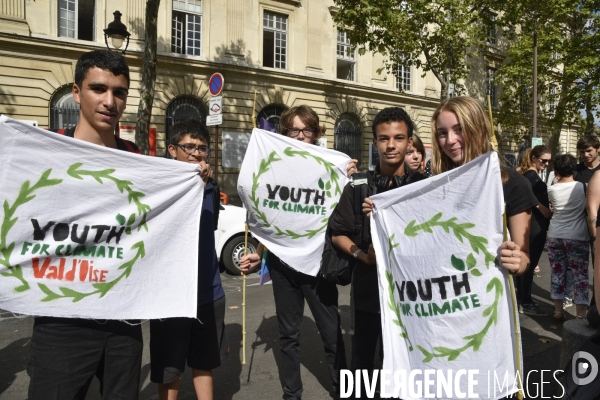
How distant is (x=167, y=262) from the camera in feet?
7.83

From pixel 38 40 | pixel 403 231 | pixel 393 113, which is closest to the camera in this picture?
pixel 403 231

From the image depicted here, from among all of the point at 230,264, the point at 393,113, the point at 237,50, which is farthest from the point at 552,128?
the point at 393,113

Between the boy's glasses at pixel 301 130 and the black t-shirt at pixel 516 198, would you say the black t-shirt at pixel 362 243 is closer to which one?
the black t-shirt at pixel 516 198

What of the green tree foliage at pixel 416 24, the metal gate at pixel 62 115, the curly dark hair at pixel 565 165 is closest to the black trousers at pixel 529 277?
the curly dark hair at pixel 565 165

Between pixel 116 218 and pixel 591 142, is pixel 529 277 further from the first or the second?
pixel 116 218

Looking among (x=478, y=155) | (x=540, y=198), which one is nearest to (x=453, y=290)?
(x=478, y=155)

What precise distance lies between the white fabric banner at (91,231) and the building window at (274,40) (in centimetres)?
1903

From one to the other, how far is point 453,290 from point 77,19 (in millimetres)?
17407

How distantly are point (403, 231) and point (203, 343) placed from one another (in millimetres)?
1439

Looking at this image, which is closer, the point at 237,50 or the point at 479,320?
the point at 479,320

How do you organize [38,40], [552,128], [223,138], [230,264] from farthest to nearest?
[552,128]
[223,138]
[38,40]
[230,264]

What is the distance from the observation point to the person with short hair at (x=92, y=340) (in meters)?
1.96

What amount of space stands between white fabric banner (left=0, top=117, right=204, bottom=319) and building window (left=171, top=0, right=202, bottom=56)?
17.0 metres

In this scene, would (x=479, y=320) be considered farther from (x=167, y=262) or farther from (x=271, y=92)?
(x=271, y=92)
